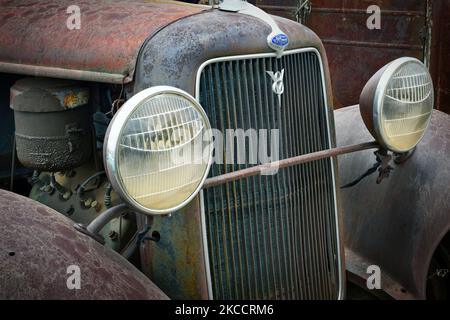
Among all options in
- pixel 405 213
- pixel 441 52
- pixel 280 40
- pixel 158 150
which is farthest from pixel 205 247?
pixel 441 52

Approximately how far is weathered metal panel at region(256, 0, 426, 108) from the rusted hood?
2.29 meters

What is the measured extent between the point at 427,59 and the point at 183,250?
2748mm

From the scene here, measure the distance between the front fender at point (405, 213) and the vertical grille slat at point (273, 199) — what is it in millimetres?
309

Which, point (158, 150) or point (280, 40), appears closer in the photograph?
point (158, 150)

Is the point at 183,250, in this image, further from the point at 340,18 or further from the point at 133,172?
the point at 340,18

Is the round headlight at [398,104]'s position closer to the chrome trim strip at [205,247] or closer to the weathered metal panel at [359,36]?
the chrome trim strip at [205,247]

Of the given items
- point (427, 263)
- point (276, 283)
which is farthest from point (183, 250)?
point (427, 263)

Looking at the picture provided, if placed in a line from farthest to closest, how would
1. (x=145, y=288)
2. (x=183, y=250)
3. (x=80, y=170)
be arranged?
(x=80, y=170) < (x=183, y=250) < (x=145, y=288)

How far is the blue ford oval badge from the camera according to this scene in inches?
81.7

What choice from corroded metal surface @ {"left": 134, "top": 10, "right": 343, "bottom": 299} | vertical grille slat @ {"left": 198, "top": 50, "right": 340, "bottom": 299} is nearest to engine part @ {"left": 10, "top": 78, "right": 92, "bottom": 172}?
corroded metal surface @ {"left": 134, "top": 10, "right": 343, "bottom": 299}

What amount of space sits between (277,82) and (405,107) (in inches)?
18.2

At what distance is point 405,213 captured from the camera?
8.58 ft

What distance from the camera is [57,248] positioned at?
172cm

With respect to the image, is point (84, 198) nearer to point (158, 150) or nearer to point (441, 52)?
point (158, 150)
